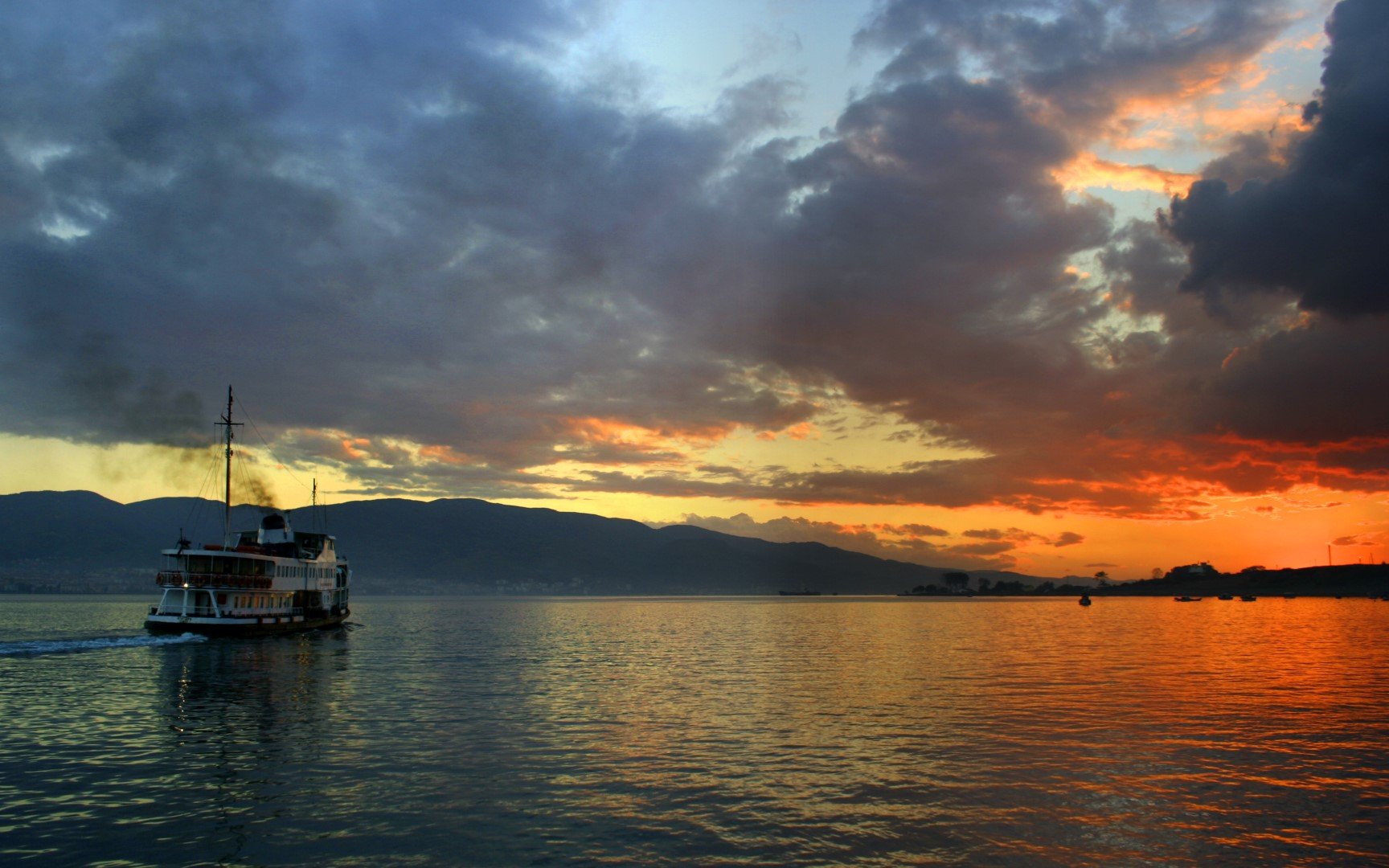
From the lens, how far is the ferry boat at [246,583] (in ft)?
290

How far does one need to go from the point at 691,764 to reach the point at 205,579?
3040 inches

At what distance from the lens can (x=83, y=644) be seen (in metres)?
91.6

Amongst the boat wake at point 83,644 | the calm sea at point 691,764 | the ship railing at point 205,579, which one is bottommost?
the boat wake at point 83,644

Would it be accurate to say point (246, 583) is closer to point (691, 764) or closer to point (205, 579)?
point (205, 579)

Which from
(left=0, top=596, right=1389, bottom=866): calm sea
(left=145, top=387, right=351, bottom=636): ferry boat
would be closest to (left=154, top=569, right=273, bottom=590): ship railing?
(left=145, top=387, right=351, bottom=636): ferry boat

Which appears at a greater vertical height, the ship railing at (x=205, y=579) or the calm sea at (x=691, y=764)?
the ship railing at (x=205, y=579)

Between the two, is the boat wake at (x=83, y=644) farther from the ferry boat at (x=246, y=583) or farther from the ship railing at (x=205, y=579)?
the ship railing at (x=205, y=579)

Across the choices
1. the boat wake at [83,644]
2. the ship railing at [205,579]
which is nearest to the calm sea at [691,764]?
the boat wake at [83,644]

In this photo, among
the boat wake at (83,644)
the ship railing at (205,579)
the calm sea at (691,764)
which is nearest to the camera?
the calm sea at (691,764)

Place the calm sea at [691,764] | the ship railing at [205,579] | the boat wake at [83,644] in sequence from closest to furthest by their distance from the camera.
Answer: the calm sea at [691,764], the boat wake at [83,644], the ship railing at [205,579]

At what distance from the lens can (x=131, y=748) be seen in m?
35.2

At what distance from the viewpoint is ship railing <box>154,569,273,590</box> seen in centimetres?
8812

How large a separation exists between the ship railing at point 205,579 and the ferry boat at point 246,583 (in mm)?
80

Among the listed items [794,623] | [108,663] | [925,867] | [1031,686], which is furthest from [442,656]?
[794,623]
